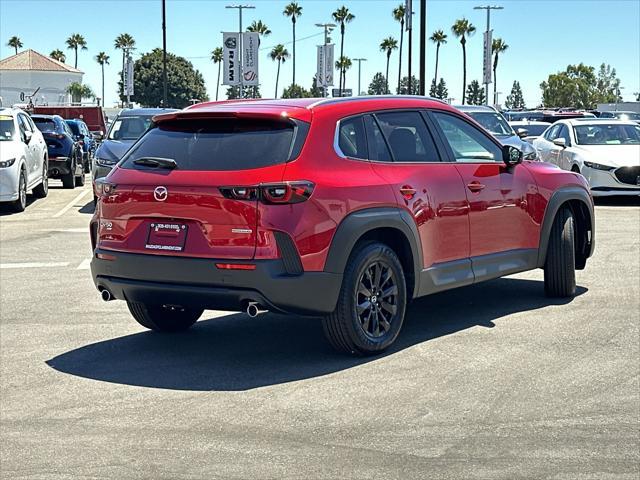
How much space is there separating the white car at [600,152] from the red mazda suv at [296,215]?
11793 mm

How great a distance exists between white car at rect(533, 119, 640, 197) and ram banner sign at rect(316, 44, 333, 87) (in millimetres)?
37603

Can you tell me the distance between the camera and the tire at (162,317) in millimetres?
8109

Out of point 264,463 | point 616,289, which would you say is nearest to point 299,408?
point 264,463

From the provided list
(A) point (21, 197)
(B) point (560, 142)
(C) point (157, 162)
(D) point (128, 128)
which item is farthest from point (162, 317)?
(B) point (560, 142)

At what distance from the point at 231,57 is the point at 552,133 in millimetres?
26740

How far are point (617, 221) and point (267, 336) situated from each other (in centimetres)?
982

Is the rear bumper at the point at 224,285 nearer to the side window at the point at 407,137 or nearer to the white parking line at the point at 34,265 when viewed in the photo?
the side window at the point at 407,137

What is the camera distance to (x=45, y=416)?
6.07m

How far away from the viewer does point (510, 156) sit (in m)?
8.70

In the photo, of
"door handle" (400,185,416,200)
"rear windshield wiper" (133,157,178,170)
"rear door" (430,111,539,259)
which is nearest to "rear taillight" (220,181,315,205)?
"rear windshield wiper" (133,157,178,170)

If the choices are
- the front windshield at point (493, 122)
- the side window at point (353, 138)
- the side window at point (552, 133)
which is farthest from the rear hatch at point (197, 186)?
the side window at point (552, 133)

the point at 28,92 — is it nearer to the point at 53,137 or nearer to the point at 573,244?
the point at 53,137

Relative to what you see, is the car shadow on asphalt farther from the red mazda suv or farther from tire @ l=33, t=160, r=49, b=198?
tire @ l=33, t=160, r=49, b=198

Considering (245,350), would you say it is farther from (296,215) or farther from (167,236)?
(296,215)
